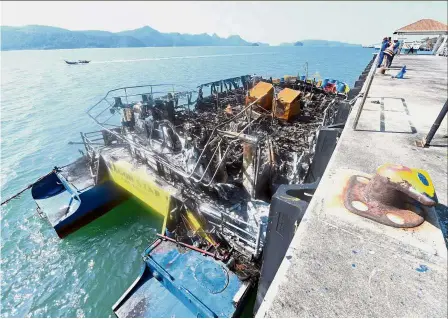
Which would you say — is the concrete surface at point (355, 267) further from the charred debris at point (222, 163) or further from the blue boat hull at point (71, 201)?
the blue boat hull at point (71, 201)

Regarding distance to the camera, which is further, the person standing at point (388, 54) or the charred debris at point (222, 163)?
the person standing at point (388, 54)

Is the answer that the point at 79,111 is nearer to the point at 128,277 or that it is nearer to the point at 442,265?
the point at 128,277

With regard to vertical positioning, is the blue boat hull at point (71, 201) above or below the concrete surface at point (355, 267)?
below

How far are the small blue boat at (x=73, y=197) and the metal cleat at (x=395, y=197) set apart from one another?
41.3ft

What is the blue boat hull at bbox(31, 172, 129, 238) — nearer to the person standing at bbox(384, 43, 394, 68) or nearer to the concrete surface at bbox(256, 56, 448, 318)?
the concrete surface at bbox(256, 56, 448, 318)

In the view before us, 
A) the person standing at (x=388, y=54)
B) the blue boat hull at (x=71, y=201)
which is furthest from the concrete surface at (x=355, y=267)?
the person standing at (x=388, y=54)

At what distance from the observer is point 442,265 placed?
176 centimetres

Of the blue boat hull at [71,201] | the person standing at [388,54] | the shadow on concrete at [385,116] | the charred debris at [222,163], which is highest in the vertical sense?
the person standing at [388,54]

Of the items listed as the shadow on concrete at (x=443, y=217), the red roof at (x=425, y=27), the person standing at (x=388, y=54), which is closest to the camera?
the shadow on concrete at (x=443, y=217)

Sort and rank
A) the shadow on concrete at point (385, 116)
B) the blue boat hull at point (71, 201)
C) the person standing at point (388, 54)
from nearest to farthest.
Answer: the shadow on concrete at point (385, 116), the blue boat hull at point (71, 201), the person standing at point (388, 54)

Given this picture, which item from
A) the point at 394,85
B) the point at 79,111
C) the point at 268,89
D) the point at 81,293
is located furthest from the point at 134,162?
the point at 79,111

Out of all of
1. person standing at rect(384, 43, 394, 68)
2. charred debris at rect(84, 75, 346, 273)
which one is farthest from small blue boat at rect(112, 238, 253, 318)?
person standing at rect(384, 43, 394, 68)

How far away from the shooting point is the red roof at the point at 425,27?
2507 cm

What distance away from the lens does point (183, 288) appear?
21.8 feet
